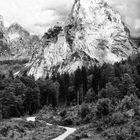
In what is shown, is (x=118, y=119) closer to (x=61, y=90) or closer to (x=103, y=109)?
(x=103, y=109)

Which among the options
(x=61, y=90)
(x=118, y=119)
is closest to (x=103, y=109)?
(x=118, y=119)

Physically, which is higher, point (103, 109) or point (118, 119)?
point (103, 109)

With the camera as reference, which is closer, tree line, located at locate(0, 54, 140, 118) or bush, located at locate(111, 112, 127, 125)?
bush, located at locate(111, 112, 127, 125)

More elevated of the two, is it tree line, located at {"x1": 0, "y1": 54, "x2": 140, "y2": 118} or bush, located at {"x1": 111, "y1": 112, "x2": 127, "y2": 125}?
tree line, located at {"x1": 0, "y1": 54, "x2": 140, "y2": 118}

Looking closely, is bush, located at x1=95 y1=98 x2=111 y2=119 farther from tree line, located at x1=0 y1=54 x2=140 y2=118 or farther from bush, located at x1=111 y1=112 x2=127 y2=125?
tree line, located at x1=0 y1=54 x2=140 y2=118

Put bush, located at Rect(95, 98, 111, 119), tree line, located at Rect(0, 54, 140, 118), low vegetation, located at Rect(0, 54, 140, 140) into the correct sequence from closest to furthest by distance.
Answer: low vegetation, located at Rect(0, 54, 140, 140) < bush, located at Rect(95, 98, 111, 119) < tree line, located at Rect(0, 54, 140, 118)

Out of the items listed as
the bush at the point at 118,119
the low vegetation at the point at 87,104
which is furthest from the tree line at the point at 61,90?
the bush at the point at 118,119

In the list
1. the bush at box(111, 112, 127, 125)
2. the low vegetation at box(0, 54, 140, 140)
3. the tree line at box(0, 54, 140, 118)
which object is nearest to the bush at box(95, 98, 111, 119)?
the low vegetation at box(0, 54, 140, 140)

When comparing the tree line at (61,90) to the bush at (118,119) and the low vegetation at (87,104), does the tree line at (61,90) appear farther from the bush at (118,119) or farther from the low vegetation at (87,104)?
the bush at (118,119)

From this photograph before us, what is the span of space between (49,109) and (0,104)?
21011 mm

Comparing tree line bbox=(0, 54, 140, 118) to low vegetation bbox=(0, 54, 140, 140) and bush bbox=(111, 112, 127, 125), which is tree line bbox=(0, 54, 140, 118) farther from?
bush bbox=(111, 112, 127, 125)

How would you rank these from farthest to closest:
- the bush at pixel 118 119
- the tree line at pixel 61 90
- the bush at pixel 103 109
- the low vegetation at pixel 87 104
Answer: the tree line at pixel 61 90, the bush at pixel 103 109, the bush at pixel 118 119, the low vegetation at pixel 87 104

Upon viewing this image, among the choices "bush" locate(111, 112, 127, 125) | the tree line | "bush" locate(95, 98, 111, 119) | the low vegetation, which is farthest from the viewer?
the tree line

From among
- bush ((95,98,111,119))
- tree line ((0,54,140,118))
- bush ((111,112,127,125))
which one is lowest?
bush ((111,112,127,125))
